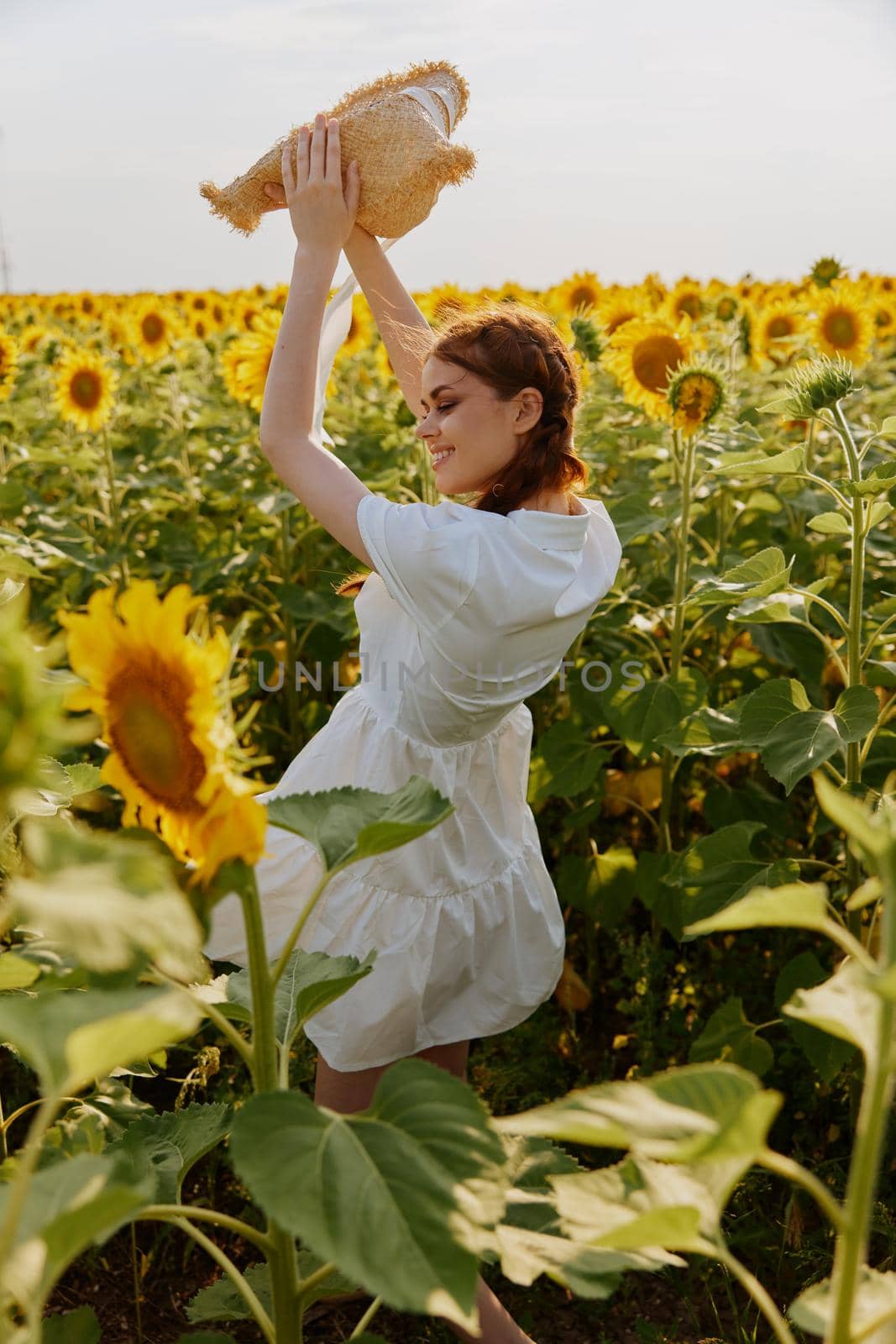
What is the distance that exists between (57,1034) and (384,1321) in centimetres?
145

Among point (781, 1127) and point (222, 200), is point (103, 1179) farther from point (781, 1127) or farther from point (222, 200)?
point (781, 1127)

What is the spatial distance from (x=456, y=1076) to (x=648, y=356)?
6.22ft

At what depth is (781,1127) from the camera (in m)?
2.31

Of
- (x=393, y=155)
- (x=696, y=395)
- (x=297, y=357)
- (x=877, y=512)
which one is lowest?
(x=877, y=512)

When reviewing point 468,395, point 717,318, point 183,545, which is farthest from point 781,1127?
point 717,318

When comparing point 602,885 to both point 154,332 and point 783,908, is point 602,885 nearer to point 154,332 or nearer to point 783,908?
point 783,908

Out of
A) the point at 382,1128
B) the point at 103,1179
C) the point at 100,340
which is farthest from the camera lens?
the point at 100,340

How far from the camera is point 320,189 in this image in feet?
5.39

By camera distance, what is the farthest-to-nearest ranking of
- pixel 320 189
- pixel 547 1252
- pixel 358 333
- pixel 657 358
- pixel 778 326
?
pixel 778 326, pixel 358 333, pixel 657 358, pixel 320 189, pixel 547 1252

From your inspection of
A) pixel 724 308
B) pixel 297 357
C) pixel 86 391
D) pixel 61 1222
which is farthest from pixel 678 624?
pixel 724 308

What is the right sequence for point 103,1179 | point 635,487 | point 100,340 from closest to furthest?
1. point 103,1179
2. point 635,487
3. point 100,340

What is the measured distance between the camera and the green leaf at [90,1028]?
0.61 m

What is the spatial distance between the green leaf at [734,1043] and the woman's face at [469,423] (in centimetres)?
96

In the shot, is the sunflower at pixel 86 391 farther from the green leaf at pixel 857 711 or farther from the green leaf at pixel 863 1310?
the green leaf at pixel 863 1310
